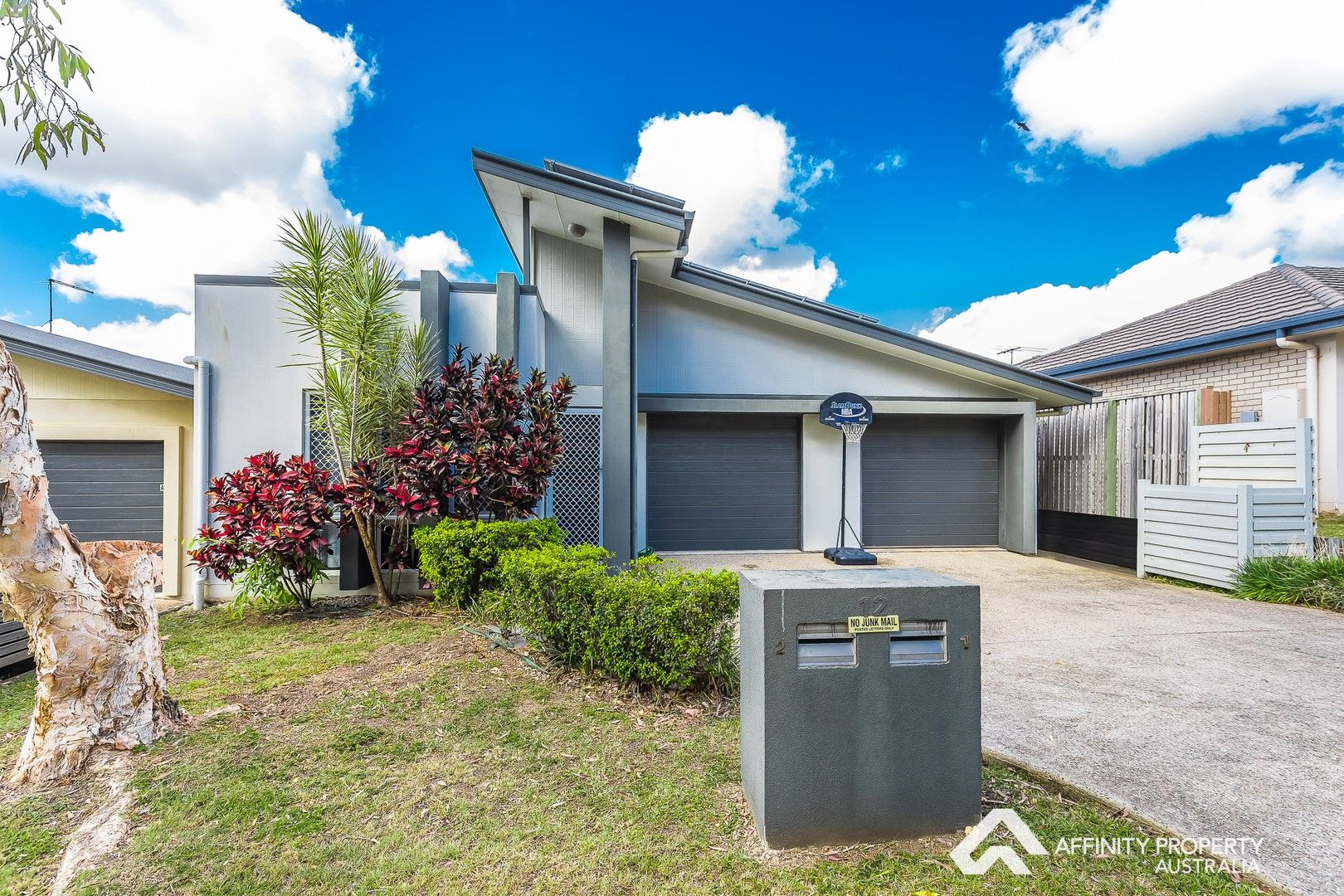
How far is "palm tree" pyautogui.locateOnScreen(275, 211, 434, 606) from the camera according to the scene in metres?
5.42

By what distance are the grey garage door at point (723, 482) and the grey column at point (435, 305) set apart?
3.77 meters

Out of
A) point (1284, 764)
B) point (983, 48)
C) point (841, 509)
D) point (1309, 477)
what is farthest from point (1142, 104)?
point (1284, 764)

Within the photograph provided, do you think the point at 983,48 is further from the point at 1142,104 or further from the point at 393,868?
the point at 393,868

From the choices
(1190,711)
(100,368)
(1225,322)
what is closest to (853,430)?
(1190,711)

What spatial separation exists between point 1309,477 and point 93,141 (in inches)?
409

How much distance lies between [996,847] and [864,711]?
70 cm

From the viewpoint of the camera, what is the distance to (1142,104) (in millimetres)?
8555

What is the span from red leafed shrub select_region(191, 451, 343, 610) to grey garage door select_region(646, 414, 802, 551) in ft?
16.1

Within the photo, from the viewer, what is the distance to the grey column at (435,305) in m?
6.27

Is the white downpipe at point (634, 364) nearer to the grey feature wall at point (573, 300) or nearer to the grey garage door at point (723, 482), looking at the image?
the grey feature wall at point (573, 300)

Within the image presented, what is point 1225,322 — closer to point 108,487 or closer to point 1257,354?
point 1257,354

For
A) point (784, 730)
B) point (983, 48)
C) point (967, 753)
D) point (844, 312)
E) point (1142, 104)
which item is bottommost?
point (967, 753)

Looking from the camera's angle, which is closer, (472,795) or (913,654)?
(913,654)

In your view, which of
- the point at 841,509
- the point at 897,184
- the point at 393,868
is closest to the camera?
the point at 393,868
